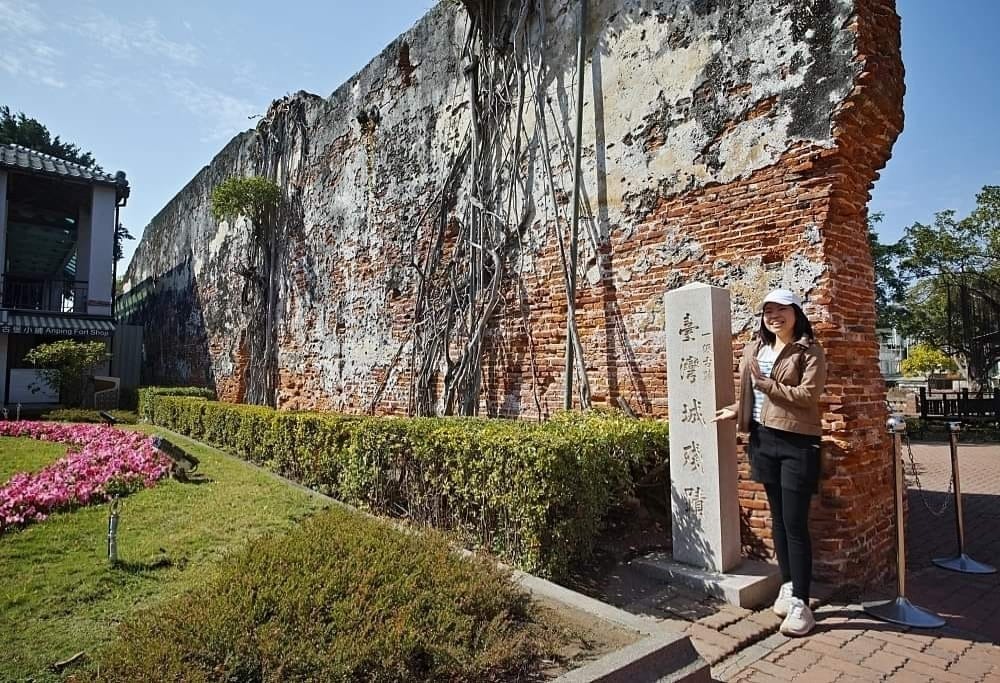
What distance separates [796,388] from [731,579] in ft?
4.14

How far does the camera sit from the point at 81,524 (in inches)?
190

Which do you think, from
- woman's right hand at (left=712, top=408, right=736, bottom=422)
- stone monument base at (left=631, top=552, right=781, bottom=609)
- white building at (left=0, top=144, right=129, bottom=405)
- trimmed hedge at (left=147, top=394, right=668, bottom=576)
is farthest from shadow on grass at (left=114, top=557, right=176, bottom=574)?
white building at (left=0, top=144, right=129, bottom=405)

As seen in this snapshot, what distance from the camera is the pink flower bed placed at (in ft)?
16.7

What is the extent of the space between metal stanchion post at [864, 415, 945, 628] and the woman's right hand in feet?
2.93

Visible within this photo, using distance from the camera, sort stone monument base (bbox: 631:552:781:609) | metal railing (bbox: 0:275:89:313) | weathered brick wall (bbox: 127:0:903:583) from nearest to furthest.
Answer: stone monument base (bbox: 631:552:781:609), weathered brick wall (bbox: 127:0:903:583), metal railing (bbox: 0:275:89:313)

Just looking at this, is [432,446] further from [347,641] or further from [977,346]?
[977,346]

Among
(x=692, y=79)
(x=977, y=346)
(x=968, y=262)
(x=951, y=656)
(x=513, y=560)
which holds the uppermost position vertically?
(x=968, y=262)

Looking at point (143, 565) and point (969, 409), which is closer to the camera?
point (143, 565)

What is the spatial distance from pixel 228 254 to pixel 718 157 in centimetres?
1278

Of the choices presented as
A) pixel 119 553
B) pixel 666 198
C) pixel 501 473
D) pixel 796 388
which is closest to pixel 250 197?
pixel 119 553

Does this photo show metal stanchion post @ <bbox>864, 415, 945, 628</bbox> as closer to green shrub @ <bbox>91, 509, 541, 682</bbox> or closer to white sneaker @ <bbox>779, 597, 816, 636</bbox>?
white sneaker @ <bbox>779, 597, 816, 636</bbox>

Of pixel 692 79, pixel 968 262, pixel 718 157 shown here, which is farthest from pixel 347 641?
pixel 968 262

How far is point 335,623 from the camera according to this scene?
246 centimetres

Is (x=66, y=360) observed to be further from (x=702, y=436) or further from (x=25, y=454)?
(x=702, y=436)
